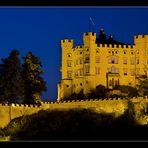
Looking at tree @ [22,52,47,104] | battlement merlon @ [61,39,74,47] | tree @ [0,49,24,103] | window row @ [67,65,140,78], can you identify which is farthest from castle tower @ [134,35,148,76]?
tree @ [0,49,24,103]

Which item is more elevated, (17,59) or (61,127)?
(17,59)

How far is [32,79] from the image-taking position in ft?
72.4

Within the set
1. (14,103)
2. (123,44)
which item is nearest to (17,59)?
(14,103)

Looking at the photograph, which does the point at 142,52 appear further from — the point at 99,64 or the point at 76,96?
the point at 76,96

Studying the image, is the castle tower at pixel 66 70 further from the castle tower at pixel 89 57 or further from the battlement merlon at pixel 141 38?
the battlement merlon at pixel 141 38

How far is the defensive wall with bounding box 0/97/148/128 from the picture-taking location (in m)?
19.0

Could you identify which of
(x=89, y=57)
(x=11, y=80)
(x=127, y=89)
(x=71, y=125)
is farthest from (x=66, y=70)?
(x=71, y=125)

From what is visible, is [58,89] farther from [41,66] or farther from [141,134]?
[141,134]

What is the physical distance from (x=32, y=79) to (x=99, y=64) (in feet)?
16.2

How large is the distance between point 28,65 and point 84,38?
452 cm

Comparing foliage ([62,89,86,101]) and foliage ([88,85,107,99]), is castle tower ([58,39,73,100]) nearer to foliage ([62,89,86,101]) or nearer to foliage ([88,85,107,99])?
foliage ([62,89,86,101])

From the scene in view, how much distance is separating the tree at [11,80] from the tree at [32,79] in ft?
1.82

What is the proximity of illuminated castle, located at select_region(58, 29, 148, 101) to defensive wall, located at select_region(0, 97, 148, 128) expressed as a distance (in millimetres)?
4126

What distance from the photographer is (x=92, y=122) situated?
18.3m
